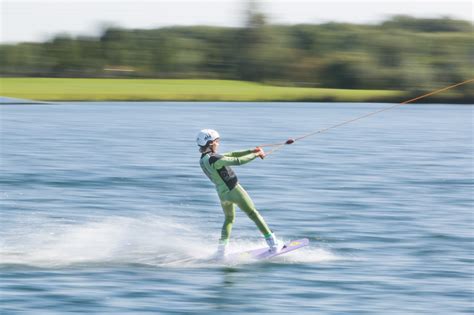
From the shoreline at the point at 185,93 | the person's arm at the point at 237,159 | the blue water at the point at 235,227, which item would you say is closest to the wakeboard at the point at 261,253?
the blue water at the point at 235,227

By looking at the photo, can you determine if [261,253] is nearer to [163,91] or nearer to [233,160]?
[233,160]

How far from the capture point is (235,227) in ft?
62.8

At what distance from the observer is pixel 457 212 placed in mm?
Result: 21594

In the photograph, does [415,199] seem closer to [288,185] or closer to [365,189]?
[365,189]

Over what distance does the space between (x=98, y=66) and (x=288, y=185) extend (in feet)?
314

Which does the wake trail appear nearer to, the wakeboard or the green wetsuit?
the wakeboard

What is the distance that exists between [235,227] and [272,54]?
9884cm

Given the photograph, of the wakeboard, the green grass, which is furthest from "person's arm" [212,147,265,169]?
the green grass

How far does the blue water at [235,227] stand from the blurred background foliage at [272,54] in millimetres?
53989

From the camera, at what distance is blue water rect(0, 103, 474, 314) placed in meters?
13.3

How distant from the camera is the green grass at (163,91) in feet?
270

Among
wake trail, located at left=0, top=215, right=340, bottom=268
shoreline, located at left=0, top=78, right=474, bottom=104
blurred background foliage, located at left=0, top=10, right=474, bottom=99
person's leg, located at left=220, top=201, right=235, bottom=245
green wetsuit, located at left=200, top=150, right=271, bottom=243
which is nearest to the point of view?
green wetsuit, located at left=200, top=150, right=271, bottom=243

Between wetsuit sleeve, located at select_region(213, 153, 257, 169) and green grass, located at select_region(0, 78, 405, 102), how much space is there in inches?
2535

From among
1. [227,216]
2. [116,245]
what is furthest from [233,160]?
[116,245]
